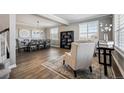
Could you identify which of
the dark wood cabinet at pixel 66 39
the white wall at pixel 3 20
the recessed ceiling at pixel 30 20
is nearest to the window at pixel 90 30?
the dark wood cabinet at pixel 66 39

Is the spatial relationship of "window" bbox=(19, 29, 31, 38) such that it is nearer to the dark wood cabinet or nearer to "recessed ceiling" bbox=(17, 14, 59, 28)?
"recessed ceiling" bbox=(17, 14, 59, 28)

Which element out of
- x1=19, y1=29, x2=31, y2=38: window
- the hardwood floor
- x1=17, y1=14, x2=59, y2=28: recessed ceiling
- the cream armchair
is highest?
x1=17, y1=14, x2=59, y2=28: recessed ceiling

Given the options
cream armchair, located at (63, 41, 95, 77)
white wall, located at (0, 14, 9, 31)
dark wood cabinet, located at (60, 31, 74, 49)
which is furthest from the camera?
dark wood cabinet, located at (60, 31, 74, 49)

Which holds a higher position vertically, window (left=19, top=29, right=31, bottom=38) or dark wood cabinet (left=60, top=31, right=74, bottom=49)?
window (left=19, top=29, right=31, bottom=38)

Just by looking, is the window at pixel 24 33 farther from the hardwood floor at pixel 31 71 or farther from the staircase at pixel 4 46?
the staircase at pixel 4 46

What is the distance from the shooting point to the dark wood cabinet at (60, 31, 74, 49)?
268 inches

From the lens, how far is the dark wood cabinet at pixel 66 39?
6809 millimetres

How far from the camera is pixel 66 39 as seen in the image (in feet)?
23.7

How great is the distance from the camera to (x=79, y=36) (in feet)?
21.0

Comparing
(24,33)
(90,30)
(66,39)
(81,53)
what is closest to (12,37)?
(81,53)

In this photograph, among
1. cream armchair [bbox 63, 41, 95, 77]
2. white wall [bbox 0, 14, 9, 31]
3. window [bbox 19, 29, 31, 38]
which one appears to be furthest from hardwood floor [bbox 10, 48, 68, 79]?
window [bbox 19, 29, 31, 38]

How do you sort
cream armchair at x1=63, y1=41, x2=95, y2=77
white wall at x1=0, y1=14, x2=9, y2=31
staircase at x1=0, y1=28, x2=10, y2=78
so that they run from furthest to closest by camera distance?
1. white wall at x1=0, y1=14, x2=9, y2=31
2. staircase at x1=0, y1=28, x2=10, y2=78
3. cream armchair at x1=63, y1=41, x2=95, y2=77
